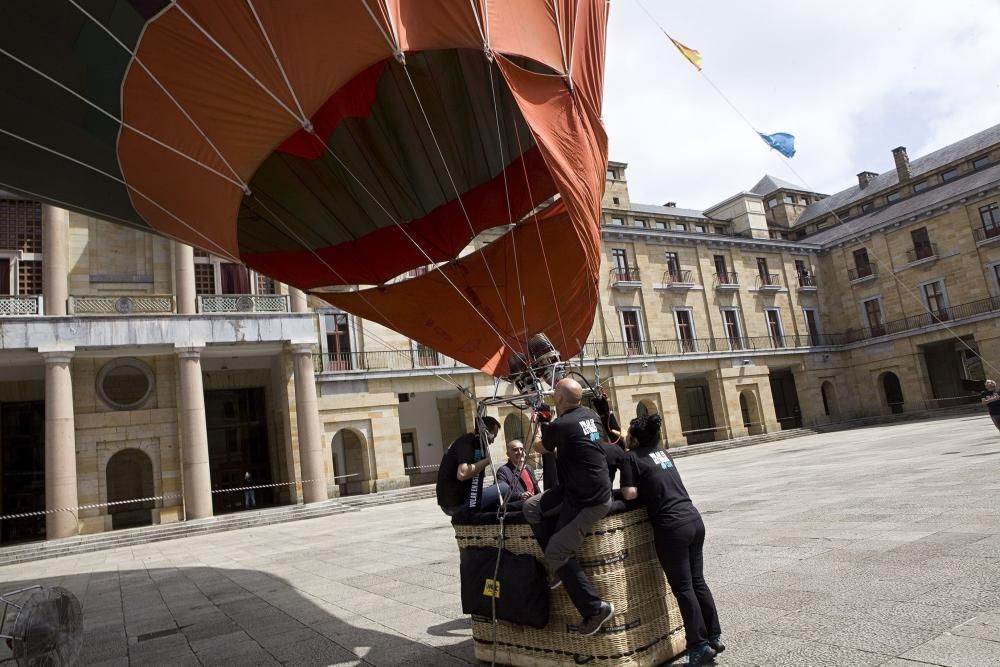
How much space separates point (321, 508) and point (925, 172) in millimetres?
44736

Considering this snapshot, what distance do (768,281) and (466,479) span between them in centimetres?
4229

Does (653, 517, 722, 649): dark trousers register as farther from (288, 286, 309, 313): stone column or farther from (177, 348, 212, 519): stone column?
(288, 286, 309, 313): stone column

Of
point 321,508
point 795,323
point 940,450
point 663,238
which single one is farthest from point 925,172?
point 321,508

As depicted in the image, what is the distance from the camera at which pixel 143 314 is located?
74.5 ft

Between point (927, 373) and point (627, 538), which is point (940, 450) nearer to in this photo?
point (627, 538)

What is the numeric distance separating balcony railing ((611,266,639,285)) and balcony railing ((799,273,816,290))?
14.5 m

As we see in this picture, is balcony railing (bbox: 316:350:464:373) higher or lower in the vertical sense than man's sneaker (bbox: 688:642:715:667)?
higher

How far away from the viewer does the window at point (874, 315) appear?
42234 millimetres

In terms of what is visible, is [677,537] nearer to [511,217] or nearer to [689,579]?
[689,579]

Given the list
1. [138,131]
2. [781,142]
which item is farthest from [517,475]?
[781,142]

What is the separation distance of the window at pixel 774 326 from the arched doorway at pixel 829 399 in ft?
14.2

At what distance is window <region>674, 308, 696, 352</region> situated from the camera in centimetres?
3812

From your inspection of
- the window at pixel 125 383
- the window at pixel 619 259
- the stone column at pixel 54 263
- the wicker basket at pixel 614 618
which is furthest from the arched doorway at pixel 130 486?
the window at pixel 619 259

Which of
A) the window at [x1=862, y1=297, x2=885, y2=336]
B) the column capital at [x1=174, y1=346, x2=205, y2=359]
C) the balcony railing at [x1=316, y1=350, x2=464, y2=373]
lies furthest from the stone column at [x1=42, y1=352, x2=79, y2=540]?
the window at [x1=862, y1=297, x2=885, y2=336]
